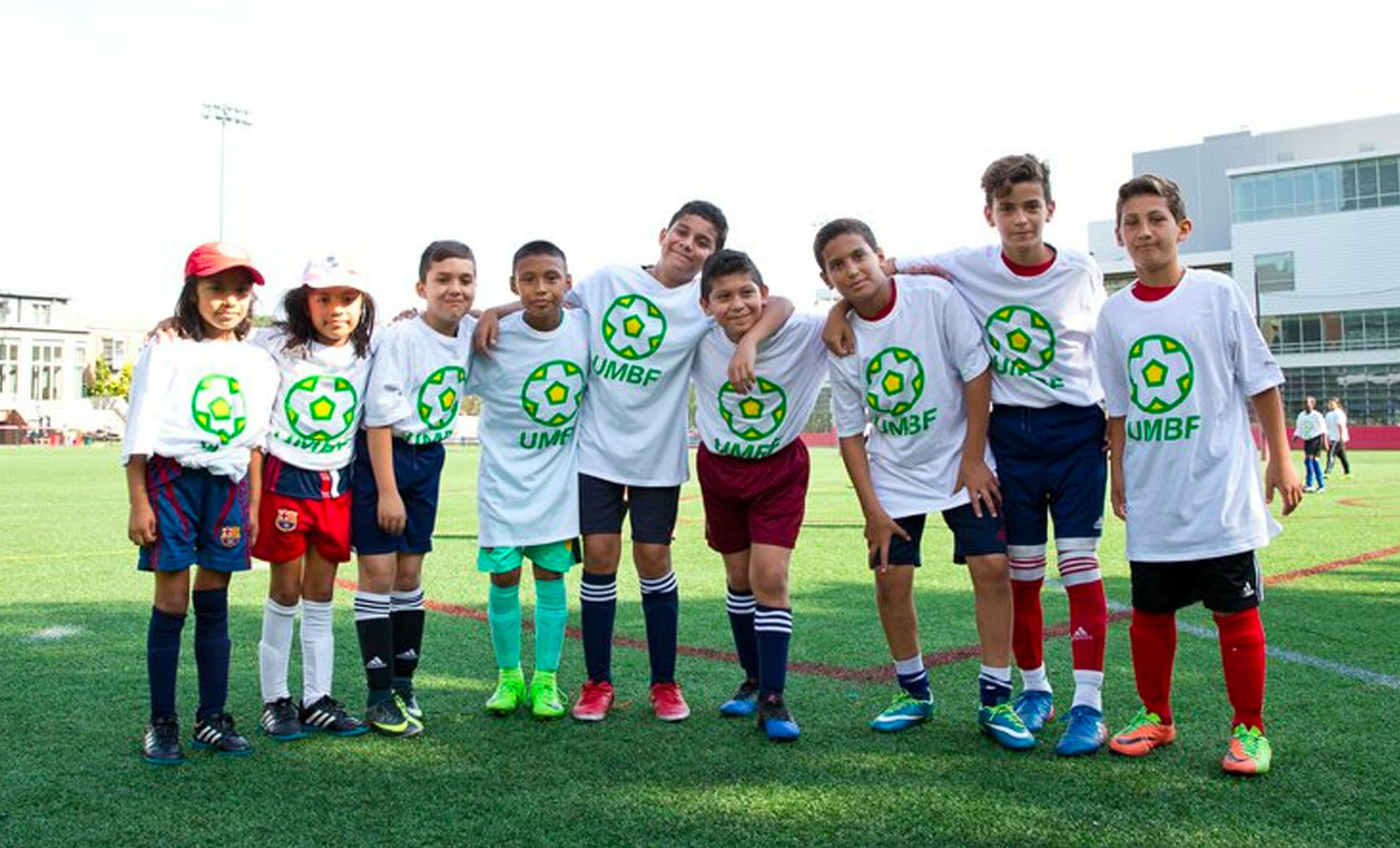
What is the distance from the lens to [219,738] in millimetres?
3553

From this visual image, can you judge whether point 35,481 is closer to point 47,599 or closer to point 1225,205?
point 47,599

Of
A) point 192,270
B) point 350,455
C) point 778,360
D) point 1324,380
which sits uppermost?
point 1324,380

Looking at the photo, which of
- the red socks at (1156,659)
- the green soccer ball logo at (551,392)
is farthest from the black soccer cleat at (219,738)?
the red socks at (1156,659)

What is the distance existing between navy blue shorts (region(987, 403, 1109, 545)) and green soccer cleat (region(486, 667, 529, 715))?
6.48 ft

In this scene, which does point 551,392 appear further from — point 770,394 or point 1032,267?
point 1032,267

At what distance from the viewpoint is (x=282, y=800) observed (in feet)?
9.95

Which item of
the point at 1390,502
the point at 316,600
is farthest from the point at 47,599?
the point at 1390,502

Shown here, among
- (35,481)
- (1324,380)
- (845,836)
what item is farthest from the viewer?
(1324,380)

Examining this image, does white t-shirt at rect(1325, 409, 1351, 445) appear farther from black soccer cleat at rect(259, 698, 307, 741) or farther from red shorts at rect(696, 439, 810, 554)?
black soccer cleat at rect(259, 698, 307, 741)

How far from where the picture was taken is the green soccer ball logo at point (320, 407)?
386cm

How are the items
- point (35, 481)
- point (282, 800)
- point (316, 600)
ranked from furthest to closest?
point (35, 481), point (316, 600), point (282, 800)

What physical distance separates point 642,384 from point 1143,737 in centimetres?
220

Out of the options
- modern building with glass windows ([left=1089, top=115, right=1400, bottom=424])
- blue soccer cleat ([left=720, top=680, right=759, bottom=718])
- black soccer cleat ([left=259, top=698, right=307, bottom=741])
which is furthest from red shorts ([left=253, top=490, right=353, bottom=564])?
modern building with glass windows ([left=1089, top=115, right=1400, bottom=424])

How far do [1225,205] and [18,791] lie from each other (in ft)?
207
